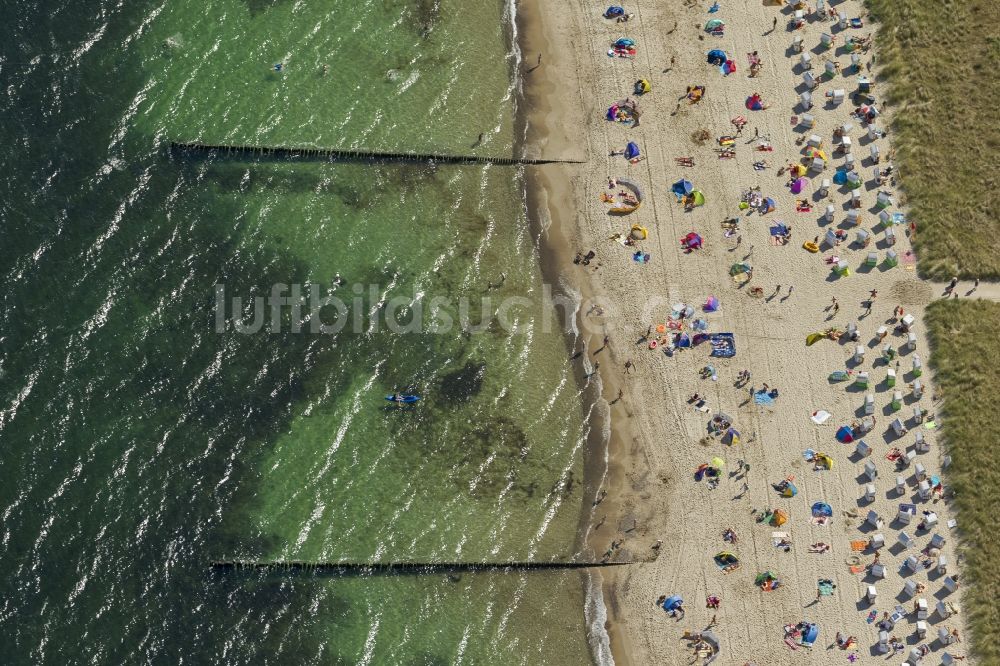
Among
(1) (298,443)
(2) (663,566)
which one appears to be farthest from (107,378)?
(2) (663,566)

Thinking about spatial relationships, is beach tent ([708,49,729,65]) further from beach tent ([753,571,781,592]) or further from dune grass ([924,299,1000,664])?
beach tent ([753,571,781,592])

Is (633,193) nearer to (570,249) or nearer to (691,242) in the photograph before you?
(691,242)

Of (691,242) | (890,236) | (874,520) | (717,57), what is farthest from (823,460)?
(717,57)

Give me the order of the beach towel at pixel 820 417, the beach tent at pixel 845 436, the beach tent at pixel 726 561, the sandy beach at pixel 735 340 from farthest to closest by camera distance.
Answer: the beach towel at pixel 820 417, the beach tent at pixel 845 436, the beach tent at pixel 726 561, the sandy beach at pixel 735 340

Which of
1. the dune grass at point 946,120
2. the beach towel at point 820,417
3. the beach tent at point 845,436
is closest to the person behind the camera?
the beach tent at point 845,436

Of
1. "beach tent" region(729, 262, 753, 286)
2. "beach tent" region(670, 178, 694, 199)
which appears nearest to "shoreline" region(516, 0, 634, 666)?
"beach tent" region(670, 178, 694, 199)

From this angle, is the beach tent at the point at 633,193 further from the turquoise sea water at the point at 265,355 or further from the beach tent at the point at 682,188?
the turquoise sea water at the point at 265,355

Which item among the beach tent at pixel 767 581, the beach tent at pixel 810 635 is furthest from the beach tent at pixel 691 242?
the beach tent at pixel 810 635
